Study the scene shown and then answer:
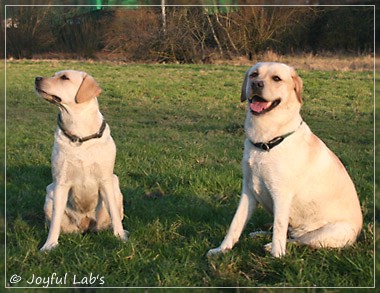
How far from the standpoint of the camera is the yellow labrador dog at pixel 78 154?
13.4ft

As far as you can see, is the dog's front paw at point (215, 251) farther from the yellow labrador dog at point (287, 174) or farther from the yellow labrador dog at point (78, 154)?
the yellow labrador dog at point (78, 154)

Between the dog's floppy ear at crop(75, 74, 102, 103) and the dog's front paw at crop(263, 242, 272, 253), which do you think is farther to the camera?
the dog's floppy ear at crop(75, 74, 102, 103)

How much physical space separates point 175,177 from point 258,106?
192cm

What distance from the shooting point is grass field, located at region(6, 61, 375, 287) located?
3676 mm

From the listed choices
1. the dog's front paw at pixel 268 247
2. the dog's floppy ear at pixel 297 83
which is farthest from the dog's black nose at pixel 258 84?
the dog's front paw at pixel 268 247

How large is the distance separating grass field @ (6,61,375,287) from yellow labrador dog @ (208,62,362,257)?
16cm

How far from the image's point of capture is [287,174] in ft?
12.6

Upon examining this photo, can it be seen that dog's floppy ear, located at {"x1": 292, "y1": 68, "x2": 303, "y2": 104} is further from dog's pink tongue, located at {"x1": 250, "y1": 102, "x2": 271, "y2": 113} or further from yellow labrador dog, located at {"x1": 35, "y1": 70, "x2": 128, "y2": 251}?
yellow labrador dog, located at {"x1": 35, "y1": 70, "x2": 128, "y2": 251}

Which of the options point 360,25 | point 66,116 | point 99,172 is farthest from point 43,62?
point 360,25

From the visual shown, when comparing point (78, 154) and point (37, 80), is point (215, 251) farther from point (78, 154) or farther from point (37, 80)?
point (37, 80)

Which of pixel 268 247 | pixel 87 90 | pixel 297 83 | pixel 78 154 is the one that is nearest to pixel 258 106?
pixel 297 83

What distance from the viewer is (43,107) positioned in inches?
253

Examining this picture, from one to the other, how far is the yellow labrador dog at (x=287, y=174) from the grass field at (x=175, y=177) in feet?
0.52

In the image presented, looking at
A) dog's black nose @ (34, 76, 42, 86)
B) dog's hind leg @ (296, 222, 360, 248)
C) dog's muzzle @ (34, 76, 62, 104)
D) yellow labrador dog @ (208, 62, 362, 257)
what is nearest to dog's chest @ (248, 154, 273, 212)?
yellow labrador dog @ (208, 62, 362, 257)
